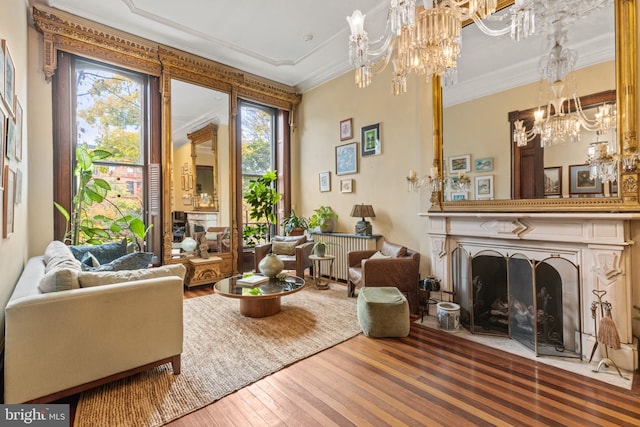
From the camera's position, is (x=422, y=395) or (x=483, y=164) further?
(x=483, y=164)

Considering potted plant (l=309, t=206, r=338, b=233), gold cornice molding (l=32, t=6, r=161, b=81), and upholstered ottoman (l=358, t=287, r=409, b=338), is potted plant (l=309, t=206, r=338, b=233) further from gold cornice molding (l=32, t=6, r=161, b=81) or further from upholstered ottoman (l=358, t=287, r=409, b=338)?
gold cornice molding (l=32, t=6, r=161, b=81)

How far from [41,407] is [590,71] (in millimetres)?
4674

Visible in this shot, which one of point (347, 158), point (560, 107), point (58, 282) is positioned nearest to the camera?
point (58, 282)

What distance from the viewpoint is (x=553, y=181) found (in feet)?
8.70

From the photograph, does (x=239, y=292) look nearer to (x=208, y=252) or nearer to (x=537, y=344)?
(x=208, y=252)

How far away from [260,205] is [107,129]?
256 centimetres

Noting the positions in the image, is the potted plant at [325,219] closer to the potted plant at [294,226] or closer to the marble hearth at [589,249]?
the potted plant at [294,226]

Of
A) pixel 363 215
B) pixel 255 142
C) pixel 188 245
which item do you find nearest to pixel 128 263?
pixel 188 245

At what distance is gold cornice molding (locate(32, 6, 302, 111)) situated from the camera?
364 centimetres

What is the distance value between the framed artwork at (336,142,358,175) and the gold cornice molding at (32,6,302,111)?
1838 mm

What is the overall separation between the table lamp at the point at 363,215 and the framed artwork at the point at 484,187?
169 centimetres

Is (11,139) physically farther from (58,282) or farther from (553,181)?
(553,181)

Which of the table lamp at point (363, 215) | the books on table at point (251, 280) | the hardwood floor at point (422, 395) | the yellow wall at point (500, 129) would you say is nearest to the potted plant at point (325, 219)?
the table lamp at point (363, 215)

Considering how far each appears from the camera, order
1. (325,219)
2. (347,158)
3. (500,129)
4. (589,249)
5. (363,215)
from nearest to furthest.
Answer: (589,249)
(500,129)
(363,215)
(347,158)
(325,219)
